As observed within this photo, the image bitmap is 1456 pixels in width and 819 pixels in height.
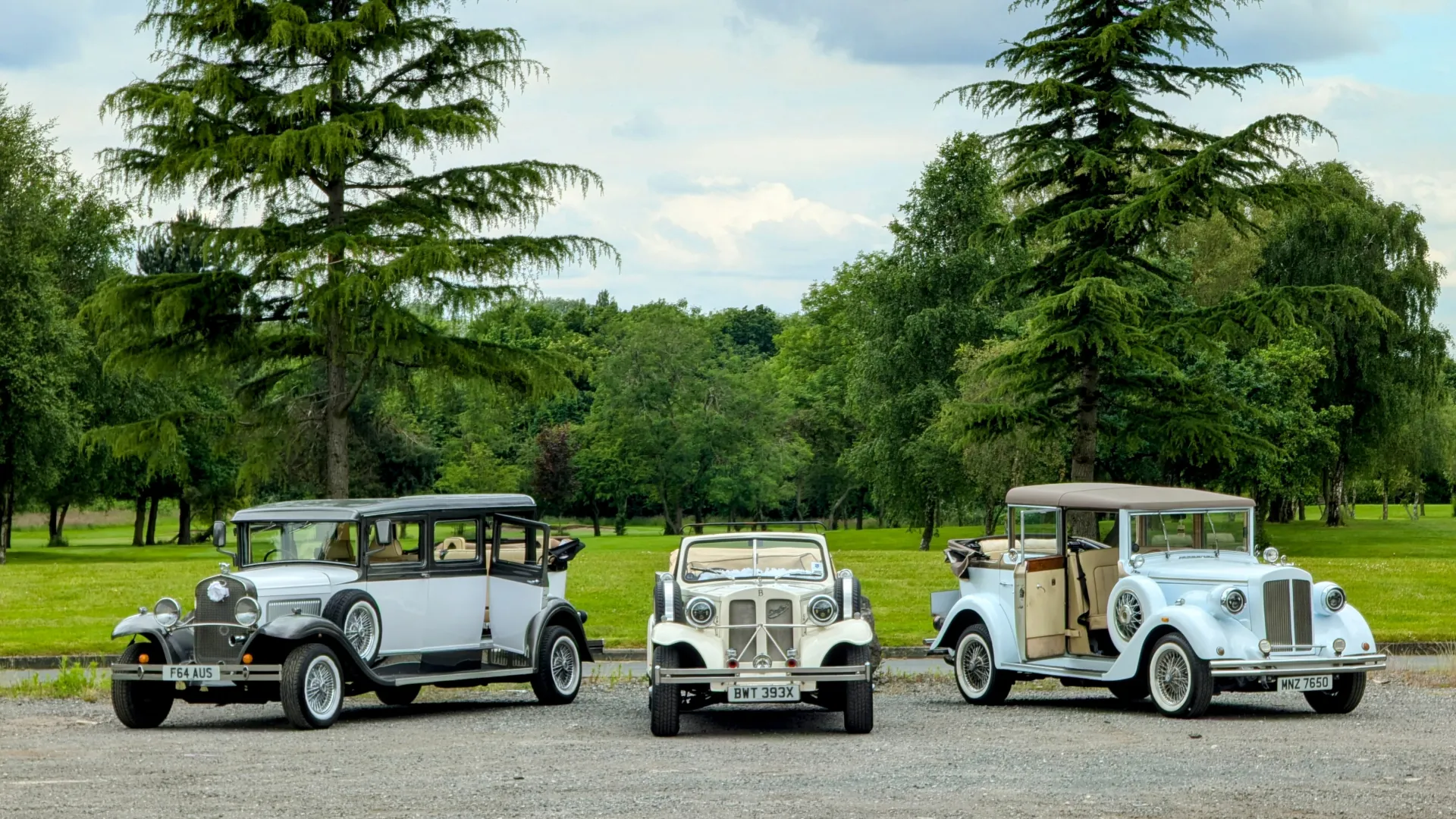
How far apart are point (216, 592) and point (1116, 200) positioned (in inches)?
733

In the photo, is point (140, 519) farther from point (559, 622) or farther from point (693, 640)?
point (693, 640)

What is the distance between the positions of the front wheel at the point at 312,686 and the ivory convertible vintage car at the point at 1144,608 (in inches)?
233

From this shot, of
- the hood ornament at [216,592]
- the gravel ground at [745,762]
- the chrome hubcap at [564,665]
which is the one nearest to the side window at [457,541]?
the chrome hubcap at [564,665]

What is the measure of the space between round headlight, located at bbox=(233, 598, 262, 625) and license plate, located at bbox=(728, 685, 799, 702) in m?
4.14

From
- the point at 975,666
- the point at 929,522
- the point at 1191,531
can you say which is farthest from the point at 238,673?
the point at 929,522

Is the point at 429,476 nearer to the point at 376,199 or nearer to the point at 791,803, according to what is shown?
the point at 376,199

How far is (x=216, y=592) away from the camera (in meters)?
13.0

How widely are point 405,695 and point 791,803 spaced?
7681 millimetres

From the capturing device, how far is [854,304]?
6731 cm

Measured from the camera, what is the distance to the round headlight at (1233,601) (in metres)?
13.2

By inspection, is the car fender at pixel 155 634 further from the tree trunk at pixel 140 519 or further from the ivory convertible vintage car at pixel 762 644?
the tree trunk at pixel 140 519

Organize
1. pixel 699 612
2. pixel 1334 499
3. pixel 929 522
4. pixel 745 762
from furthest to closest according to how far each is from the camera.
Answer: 1. pixel 1334 499
2. pixel 929 522
3. pixel 699 612
4. pixel 745 762

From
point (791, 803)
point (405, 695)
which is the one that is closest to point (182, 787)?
point (791, 803)

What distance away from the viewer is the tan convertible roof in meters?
14.2
